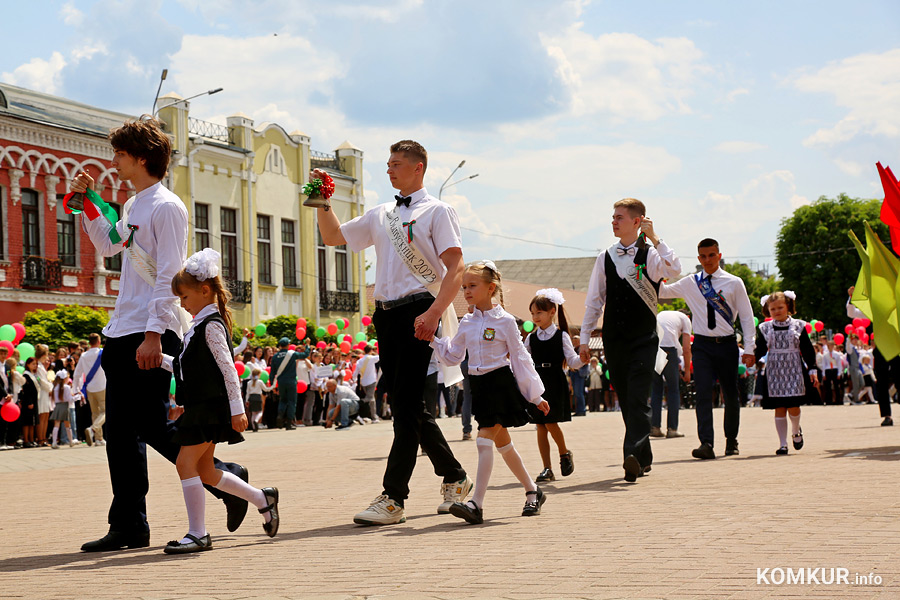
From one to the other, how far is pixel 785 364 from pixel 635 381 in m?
3.58

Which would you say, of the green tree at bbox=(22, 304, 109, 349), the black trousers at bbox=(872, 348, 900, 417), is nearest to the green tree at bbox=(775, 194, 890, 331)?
the green tree at bbox=(22, 304, 109, 349)

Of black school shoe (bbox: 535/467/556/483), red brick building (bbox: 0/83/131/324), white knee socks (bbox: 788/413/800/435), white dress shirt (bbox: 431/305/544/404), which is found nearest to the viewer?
white dress shirt (bbox: 431/305/544/404)

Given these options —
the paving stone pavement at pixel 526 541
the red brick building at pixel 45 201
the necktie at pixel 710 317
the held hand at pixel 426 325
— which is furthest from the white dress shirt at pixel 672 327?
the red brick building at pixel 45 201

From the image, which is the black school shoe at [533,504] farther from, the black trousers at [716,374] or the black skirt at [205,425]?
the black trousers at [716,374]

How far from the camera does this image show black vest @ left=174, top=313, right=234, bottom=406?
19.9ft

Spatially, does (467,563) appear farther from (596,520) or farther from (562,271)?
(562,271)

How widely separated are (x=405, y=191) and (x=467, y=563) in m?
2.70

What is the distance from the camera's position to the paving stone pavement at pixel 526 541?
15.2 feet

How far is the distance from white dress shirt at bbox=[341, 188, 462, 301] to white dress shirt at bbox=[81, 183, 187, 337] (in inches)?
41.8

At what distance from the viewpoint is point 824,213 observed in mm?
75250

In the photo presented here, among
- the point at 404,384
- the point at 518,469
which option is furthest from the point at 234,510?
the point at 518,469

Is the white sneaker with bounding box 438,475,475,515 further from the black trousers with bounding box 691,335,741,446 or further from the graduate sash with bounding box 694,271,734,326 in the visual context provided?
the graduate sash with bounding box 694,271,734,326

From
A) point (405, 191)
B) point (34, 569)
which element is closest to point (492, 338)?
point (405, 191)

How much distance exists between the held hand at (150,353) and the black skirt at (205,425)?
29 centimetres
